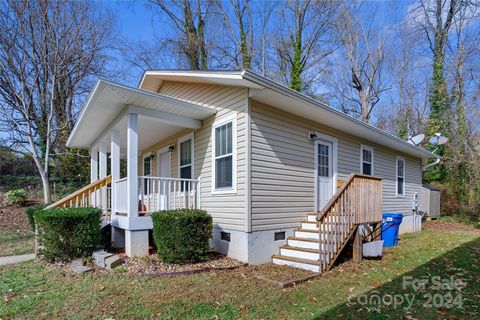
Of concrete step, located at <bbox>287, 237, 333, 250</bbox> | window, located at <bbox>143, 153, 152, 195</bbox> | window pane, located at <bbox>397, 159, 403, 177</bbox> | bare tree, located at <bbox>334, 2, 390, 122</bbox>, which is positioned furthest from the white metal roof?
bare tree, located at <bbox>334, 2, 390, 122</bbox>

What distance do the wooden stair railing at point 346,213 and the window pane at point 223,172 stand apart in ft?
6.90

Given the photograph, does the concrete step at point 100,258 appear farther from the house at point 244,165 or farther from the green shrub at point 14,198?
the green shrub at point 14,198

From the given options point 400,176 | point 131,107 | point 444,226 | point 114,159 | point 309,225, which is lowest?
point 444,226

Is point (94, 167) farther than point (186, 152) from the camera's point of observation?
Yes

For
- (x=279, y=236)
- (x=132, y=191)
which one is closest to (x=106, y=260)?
(x=132, y=191)

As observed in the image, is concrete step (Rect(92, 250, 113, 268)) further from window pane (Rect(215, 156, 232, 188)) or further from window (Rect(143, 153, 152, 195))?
window (Rect(143, 153, 152, 195))

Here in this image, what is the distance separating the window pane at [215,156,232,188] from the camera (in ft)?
22.3

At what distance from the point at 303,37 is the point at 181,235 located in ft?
56.9

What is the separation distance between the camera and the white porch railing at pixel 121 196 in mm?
7127

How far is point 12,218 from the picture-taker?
37.9 ft

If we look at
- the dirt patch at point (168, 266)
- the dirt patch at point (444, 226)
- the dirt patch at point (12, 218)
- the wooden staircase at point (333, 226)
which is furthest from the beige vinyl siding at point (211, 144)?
the dirt patch at point (444, 226)

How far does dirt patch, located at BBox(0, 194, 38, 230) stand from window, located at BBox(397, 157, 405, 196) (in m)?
13.4

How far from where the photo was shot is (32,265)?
6.09m

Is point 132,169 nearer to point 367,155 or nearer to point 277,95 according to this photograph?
point 277,95
